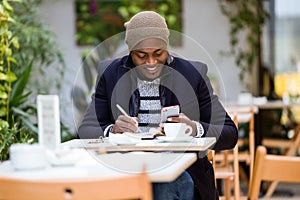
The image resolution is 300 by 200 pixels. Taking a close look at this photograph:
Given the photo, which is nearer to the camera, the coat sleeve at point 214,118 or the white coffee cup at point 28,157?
the white coffee cup at point 28,157

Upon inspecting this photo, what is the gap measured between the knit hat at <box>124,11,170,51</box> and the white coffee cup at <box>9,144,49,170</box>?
0.93 m

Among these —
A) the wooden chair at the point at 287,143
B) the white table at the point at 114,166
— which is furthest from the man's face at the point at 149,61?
the wooden chair at the point at 287,143

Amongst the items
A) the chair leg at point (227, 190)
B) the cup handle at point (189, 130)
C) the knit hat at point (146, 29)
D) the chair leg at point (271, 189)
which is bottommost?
the chair leg at point (271, 189)

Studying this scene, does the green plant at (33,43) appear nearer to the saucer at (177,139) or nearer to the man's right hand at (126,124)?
the man's right hand at (126,124)

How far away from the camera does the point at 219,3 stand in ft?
22.9

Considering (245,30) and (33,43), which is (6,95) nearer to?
(33,43)

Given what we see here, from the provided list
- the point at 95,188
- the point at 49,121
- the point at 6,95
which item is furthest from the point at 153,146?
the point at 6,95

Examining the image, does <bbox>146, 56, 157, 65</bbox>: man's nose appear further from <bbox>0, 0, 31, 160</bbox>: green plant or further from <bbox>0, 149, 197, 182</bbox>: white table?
<bbox>0, 0, 31, 160</bbox>: green plant

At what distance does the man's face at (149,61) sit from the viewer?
2.99 meters

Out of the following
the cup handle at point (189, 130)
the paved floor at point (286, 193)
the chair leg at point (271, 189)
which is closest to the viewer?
the cup handle at point (189, 130)

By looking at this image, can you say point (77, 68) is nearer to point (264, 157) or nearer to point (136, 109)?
point (136, 109)

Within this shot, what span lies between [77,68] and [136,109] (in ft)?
12.7

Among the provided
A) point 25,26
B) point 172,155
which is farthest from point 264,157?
point 25,26

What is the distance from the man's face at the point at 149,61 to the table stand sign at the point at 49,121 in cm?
79
